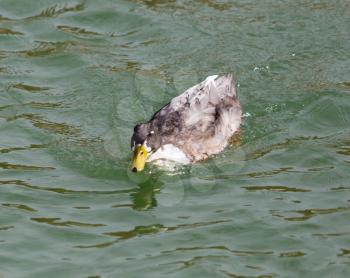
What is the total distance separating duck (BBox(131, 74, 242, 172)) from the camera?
10.8 m

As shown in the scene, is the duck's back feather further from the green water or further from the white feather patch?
the green water

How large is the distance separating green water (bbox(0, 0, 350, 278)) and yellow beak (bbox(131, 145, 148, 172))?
295mm

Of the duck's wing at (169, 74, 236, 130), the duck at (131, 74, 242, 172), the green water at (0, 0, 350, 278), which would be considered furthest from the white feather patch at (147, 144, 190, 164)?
the duck's wing at (169, 74, 236, 130)

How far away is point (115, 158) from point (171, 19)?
4479mm

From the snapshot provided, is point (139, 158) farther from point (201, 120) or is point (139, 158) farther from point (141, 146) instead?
point (201, 120)

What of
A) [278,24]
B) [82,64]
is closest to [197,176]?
[82,64]

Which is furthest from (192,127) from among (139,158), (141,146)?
(139,158)

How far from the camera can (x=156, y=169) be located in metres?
11.0

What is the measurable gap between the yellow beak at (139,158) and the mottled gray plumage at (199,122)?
100 mm

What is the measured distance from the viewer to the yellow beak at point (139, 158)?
414 inches

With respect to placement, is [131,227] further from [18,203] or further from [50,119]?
[50,119]

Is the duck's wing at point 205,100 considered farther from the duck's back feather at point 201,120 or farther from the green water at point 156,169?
the green water at point 156,169

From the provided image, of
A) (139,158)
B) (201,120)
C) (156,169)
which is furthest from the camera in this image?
(201,120)

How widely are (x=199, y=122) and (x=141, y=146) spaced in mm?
1246
